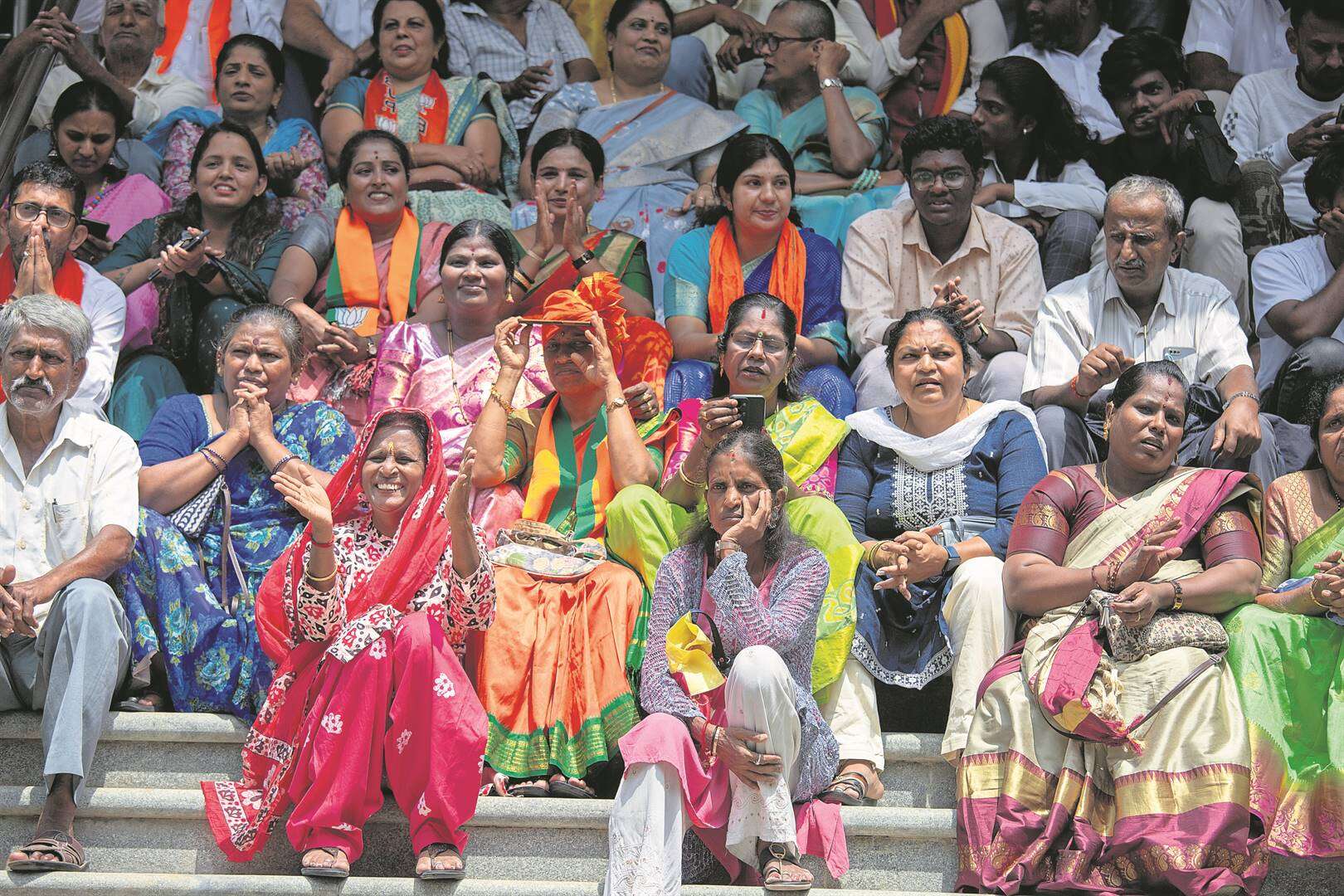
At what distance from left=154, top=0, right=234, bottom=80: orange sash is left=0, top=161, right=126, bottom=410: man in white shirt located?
78.0 inches

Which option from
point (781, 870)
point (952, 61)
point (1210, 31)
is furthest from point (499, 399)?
point (1210, 31)

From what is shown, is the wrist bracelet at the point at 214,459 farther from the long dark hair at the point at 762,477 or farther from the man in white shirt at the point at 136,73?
the man in white shirt at the point at 136,73

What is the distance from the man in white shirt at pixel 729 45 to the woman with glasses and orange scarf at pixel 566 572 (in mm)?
2340

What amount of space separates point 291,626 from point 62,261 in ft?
6.92

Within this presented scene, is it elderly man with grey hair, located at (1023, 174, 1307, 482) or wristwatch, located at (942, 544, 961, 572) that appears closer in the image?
wristwatch, located at (942, 544, 961, 572)

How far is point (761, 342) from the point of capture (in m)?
5.63

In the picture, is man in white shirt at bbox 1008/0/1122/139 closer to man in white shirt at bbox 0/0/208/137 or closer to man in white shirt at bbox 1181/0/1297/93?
man in white shirt at bbox 1181/0/1297/93

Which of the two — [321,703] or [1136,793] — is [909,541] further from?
[321,703]

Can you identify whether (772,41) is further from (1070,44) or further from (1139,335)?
(1139,335)

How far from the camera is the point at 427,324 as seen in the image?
632cm

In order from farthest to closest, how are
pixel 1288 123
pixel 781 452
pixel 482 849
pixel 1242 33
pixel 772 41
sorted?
pixel 1242 33 → pixel 772 41 → pixel 1288 123 → pixel 781 452 → pixel 482 849

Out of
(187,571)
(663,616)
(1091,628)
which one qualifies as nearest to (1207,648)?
(1091,628)

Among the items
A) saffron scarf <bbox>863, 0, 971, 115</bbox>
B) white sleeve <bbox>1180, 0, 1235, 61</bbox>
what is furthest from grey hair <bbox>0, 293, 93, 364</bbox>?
white sleeve <bbox>1180, 0, 1235, 61</bbox>

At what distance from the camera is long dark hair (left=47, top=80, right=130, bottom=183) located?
704 cm
